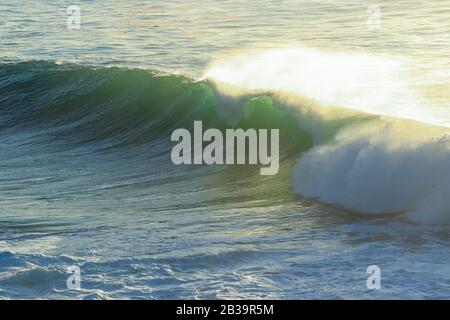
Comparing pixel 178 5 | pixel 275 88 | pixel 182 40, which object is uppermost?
pixel 178 5

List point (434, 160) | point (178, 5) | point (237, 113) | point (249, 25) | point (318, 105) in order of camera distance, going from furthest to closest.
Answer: point (178, 5) < point (249, 25) < point (237, 113) < point (318, 105) < point (434, 160)

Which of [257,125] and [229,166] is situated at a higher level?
[257,125]

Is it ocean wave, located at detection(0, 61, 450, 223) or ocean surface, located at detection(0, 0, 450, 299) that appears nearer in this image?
ocean surface, located at detection(0, 0, 450, 299)

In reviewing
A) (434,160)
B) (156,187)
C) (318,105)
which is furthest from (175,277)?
(318,105)

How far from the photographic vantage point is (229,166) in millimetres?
14898

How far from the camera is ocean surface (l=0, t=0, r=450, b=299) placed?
8.75 metres

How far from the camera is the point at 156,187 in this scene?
548 inches

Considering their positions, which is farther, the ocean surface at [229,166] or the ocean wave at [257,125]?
the ocean wave at [257,125]

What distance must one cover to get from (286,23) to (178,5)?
6.52m

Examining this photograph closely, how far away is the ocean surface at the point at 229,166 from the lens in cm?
875

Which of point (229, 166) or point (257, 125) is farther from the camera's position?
point (257, 125)

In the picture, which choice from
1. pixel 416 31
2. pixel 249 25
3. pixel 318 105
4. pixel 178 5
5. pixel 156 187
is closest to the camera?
pixel 156 187
